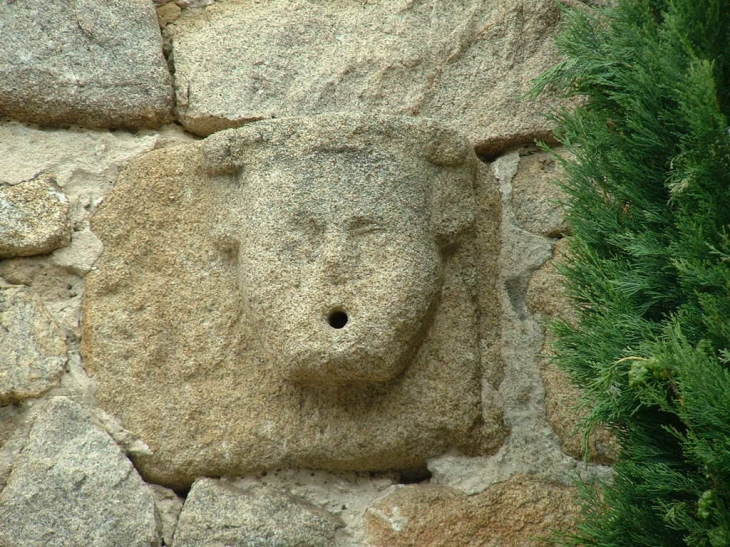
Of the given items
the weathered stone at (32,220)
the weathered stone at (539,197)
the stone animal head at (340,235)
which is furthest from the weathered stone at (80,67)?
the weathered stone at (539,197)

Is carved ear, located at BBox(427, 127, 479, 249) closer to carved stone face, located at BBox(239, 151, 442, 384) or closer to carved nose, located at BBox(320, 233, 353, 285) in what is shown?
carved stone face, located at BBox(239, 151, 442, 384)

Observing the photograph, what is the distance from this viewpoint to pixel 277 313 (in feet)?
6.08

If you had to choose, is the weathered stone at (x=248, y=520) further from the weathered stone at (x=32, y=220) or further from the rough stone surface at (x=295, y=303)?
the weathered stone at (x=32, y=220)

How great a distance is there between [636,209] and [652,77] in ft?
0.72

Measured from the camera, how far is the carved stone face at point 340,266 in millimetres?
1812

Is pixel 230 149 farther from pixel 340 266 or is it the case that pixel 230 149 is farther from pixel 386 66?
pixel 386 66

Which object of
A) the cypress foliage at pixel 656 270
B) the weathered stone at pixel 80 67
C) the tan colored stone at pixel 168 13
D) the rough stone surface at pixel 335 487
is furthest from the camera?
the tan colored stone at pixel 168 13

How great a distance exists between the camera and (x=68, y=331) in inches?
80.4

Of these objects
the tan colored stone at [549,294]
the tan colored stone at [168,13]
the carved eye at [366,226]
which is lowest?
the tan colored stone at [549,294]

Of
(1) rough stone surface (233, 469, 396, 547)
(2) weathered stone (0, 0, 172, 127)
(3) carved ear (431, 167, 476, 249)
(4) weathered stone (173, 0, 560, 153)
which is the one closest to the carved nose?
(3) carved ear (431, 167, 476, 249)

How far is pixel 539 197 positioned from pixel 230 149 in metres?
0.65

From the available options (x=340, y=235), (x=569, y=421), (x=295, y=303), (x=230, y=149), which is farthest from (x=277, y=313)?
(x=569, y=421)

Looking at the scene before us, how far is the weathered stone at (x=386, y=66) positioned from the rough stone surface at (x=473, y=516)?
74cm

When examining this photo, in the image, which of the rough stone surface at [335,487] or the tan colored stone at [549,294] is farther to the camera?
the tan colored stone at [549,294]
